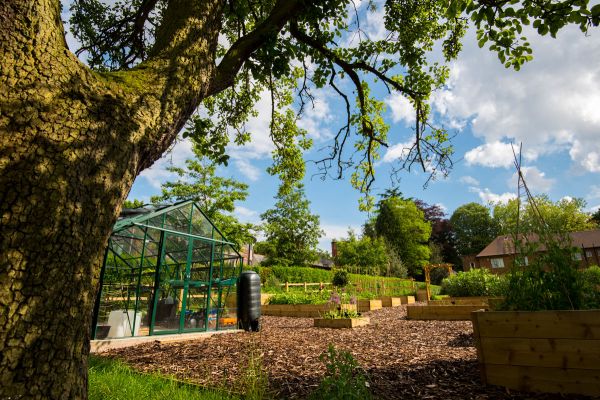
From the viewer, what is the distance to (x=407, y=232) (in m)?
41.8

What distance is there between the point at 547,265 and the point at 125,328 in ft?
24.9

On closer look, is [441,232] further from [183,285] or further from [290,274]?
[183,285]

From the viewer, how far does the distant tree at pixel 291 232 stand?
36688mm

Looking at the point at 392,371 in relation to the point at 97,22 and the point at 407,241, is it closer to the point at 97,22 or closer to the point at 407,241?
the point at 97,22

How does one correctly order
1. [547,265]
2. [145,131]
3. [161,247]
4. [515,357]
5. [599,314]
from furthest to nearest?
[161,247]
[547,265]
[515,357]
[599,314]
[145,131]

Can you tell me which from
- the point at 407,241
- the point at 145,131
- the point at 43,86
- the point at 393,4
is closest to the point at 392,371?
the point at 145,131

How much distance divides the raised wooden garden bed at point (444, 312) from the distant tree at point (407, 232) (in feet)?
102

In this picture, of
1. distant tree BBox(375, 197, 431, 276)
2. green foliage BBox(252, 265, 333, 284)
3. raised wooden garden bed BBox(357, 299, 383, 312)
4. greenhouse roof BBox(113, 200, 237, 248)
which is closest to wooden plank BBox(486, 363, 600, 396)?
greenhouse roof BBox(113, 200, 237, 248)

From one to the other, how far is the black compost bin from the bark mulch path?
2.59 m

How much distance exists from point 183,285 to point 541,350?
7217mm

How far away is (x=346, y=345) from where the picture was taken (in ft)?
19.2

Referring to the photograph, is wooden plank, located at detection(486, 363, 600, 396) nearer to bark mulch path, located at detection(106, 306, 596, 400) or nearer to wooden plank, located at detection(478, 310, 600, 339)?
bark mulch path, located at detection(106, 306, 596, 400)

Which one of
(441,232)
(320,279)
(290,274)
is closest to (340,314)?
(290,274)

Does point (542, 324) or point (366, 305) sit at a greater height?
point (542, 324)
